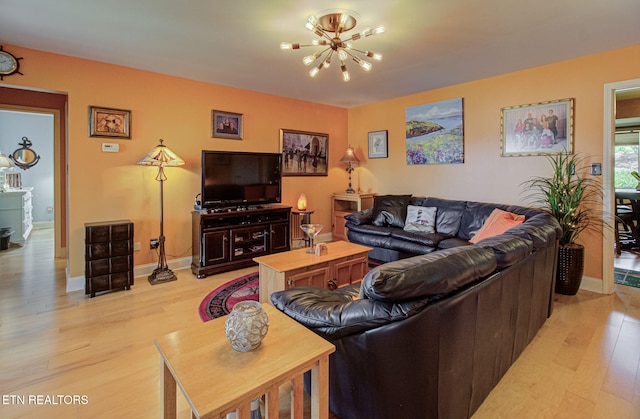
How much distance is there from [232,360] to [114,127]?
3517 millimetres

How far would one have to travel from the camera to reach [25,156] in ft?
22.2

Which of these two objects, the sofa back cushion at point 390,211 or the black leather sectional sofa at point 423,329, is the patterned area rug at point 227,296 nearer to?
the black leather sectional sofa at point 423,329

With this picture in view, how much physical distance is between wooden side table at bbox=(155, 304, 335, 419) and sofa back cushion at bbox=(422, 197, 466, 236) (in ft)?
10.6

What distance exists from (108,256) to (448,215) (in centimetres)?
402

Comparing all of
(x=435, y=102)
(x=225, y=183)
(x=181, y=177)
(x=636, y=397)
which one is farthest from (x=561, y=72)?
(x=181, y=177)

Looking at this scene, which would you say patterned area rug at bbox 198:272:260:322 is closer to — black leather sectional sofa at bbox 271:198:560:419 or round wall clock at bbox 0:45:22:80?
black leather sectional sofa at bbox 271:198:560:419

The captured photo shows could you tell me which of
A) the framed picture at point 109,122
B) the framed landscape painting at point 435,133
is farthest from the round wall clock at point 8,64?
the framed landscape painting at point 435,133

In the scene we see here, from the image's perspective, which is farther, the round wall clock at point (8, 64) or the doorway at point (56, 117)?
the doorway at point (56, 117)

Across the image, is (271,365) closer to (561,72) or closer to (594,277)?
(594,277)

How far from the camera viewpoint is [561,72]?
3453 mm

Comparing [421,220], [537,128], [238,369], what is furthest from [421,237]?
[238,369]

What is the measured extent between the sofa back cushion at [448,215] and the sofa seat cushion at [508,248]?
83.1 inches

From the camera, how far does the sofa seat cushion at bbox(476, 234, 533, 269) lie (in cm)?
166

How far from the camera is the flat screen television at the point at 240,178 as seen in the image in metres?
3.94
